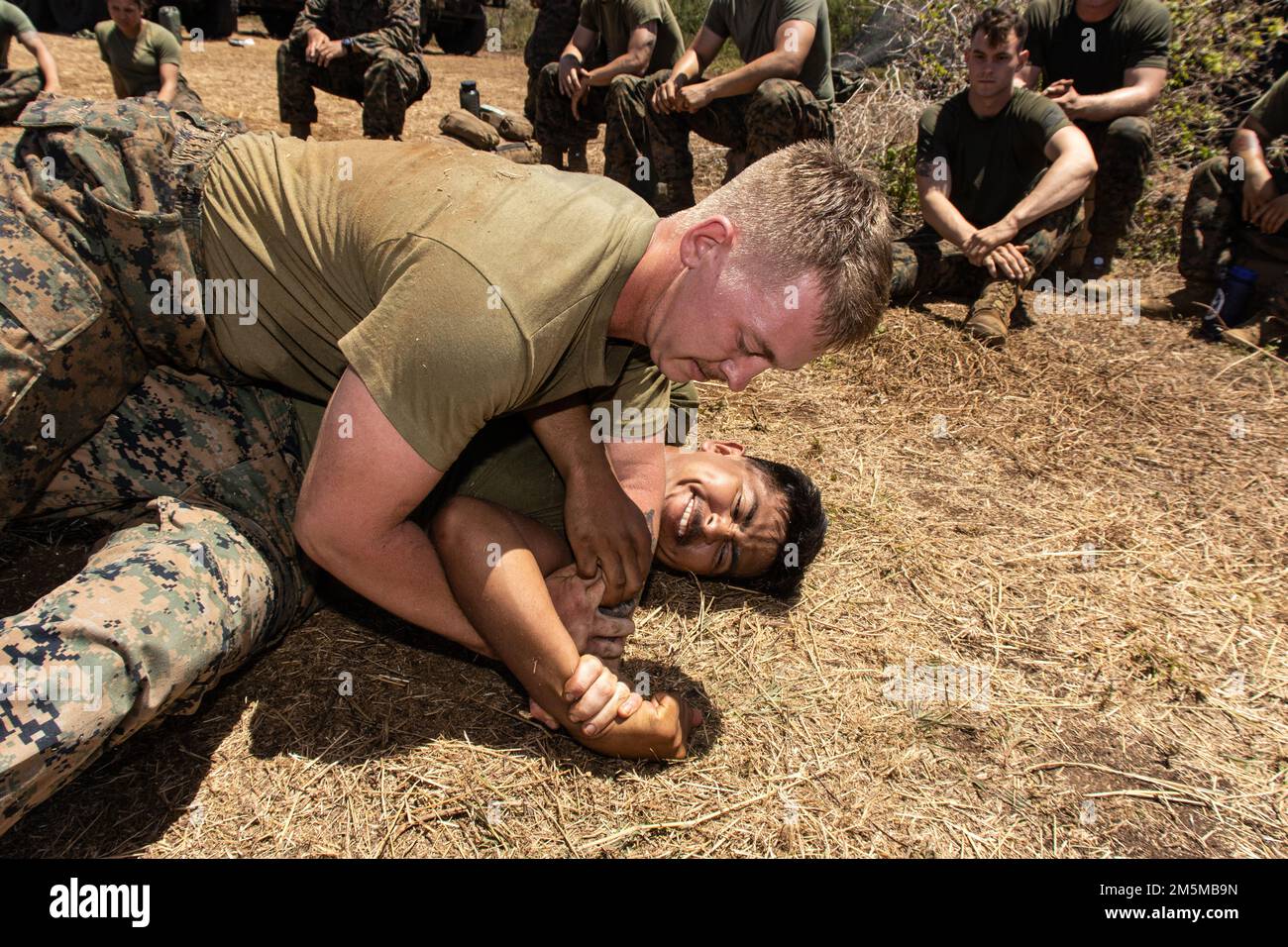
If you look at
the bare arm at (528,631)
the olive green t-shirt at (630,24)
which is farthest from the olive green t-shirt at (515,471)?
the olive green t-shirt at (630,24)

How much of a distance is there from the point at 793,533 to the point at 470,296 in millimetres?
1750

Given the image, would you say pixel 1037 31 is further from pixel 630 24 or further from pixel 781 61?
pixel 630 24

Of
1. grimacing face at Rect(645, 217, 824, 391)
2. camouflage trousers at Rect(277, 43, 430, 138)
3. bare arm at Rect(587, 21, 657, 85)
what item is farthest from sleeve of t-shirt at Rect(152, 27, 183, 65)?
grimacing face at Rect(645, 217, 824, 391)

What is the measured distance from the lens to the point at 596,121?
7758 millimetres

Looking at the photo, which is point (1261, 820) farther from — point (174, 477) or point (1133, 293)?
point (1133, 293)

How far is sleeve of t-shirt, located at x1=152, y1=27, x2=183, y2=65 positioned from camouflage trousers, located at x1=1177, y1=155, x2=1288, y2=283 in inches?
324

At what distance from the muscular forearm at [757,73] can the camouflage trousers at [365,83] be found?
2.77 m

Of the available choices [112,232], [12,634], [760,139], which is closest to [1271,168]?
[760,139]

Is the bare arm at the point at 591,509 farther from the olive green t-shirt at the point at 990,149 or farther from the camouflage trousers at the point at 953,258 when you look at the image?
the olive green t-shirt at the point at 990,149

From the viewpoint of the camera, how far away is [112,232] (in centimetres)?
224

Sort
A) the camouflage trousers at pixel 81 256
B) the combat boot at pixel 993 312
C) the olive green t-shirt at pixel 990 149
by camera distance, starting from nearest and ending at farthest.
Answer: the camouflage trousers at pixel 81 256 → the combat boot at pixel 993 312 → the olive green t-shirt at pixel 990 149

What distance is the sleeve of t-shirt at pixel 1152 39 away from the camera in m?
5.94

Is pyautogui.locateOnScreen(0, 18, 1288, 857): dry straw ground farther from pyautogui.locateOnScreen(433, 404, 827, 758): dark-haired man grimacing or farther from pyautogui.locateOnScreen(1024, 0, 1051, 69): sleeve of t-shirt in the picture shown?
pyautogui.locateOnScreen(1024, 0, 1051, 69): sleeve of t-shirt

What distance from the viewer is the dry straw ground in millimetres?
2363
